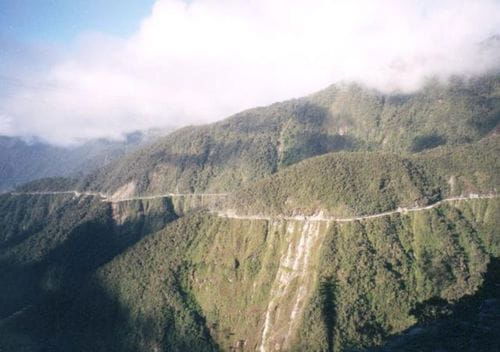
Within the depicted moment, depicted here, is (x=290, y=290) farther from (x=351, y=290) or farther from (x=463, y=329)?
(x=463, y=329)

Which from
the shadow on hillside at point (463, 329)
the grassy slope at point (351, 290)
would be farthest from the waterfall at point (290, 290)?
the shadow on hillside at point (463, 329)

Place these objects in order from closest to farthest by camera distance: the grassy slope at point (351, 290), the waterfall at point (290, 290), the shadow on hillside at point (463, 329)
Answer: the shadow on hillside at point (463, 329)
the grassy slope at point (351, 290)
the waterfall at point (290, 290)

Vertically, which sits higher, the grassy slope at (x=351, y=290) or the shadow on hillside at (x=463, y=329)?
the shadow on hillside at (x=463, y=329)

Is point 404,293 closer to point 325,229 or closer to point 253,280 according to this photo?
point 325,229

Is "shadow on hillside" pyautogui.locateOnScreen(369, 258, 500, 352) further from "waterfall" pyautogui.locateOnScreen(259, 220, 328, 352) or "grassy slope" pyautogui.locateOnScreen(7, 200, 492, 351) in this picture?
"waterfall" pyautogui.locateOnScreen(259, 220, 328, 352)

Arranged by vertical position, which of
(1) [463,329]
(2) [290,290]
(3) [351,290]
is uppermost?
(1) [463,329]

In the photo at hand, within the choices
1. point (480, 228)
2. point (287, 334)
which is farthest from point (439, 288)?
point (287, 334)

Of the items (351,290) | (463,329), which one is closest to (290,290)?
(351,290)

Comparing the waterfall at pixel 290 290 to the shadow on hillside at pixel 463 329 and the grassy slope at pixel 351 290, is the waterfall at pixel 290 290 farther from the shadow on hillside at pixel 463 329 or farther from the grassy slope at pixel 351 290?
the shadow on hillside at pixel 463 329
